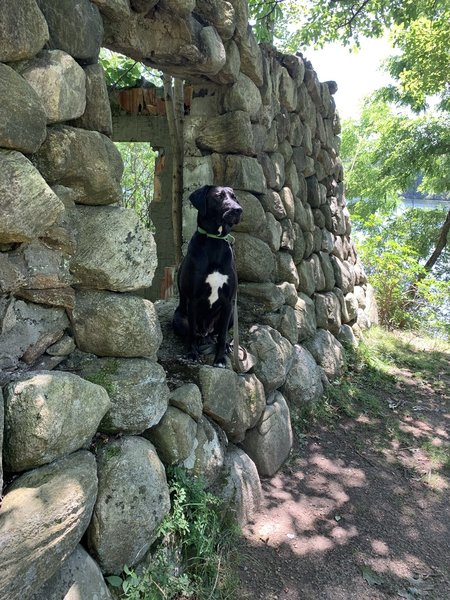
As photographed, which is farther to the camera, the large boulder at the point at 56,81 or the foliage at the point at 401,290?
the foliage at the point at 401,290

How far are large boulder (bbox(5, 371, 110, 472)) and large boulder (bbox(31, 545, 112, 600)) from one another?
1.27 feet

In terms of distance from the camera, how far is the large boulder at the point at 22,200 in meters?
1.51

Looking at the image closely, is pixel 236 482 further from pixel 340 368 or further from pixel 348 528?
pixel 340 368

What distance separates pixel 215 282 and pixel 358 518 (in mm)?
1718

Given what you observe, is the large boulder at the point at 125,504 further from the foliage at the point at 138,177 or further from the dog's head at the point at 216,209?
the foliage at the point at 138,177

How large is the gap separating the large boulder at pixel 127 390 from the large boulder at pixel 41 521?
288 millimetres

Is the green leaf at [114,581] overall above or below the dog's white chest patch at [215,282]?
below

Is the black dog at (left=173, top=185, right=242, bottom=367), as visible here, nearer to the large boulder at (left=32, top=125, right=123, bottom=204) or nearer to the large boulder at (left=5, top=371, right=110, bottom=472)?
the large boulder at (left=32, top=125, right=123, bottom=204)

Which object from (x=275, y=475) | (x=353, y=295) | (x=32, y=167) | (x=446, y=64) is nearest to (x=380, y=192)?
(x=446, y=64)

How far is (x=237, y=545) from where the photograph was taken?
104 inches

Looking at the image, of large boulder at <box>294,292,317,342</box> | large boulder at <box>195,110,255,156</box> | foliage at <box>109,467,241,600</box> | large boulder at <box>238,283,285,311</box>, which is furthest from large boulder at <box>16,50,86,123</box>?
large boulder at <box>294,292,317,342</box>

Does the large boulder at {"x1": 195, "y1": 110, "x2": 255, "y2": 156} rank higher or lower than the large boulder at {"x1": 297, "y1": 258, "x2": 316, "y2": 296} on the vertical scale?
higher

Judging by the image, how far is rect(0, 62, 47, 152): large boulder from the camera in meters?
1.50

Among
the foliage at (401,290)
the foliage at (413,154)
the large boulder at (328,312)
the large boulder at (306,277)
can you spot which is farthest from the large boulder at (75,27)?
the foliage at (413,154)
